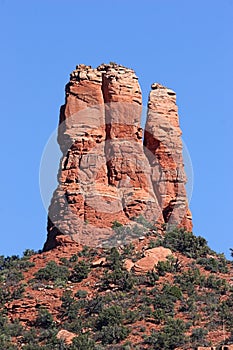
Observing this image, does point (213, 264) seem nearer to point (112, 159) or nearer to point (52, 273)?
point (112, 159)

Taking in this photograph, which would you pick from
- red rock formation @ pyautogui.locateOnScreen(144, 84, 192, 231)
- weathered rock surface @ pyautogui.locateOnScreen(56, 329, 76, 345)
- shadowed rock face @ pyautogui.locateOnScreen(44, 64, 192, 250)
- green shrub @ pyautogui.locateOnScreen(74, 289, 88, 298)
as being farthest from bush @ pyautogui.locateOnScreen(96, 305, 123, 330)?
red rock formation @ pyautogui.locateOnScreen(144, 84, 192, 231)

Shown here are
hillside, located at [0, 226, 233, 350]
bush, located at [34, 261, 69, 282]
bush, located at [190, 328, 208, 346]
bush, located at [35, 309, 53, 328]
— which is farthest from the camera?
bush, located at [34, 261, 69, 282]

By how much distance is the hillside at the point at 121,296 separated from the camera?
80.7 metres

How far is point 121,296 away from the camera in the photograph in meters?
85.3

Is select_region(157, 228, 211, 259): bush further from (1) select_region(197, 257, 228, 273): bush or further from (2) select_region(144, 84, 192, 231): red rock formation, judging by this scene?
(2) select_region(144, 84, 192, 231): red rock formation

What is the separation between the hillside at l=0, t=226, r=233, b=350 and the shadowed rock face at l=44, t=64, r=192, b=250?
1.01 metres

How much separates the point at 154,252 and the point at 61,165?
24.1 feet

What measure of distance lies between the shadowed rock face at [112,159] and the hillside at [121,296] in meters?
1.01

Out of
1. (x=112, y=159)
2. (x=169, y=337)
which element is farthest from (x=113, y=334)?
(x=112, y=159)

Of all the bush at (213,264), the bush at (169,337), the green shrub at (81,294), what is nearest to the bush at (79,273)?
the green shrub at (81,294)

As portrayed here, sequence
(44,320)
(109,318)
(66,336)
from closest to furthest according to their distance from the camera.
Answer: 1. (66,336)
2. (109,318)
3. (44,320)

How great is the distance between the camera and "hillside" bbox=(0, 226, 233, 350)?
80688 millimetres

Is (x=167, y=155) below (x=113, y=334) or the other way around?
the other way around

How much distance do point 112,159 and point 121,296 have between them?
32.2ft
